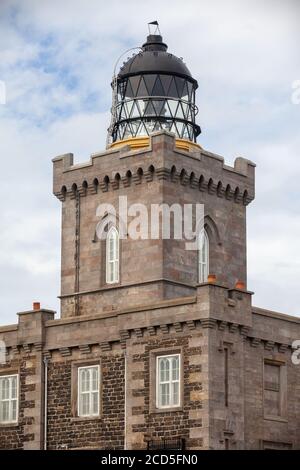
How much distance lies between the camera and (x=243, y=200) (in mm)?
58281

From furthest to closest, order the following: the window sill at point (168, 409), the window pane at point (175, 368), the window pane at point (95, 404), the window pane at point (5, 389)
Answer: the window pane at point (5, 389), the window pane at point (95, 404), the window pane at point (175, 368), the window sill at point (168, 409)

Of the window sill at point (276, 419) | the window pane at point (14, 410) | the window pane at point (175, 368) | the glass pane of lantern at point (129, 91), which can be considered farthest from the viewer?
the glass pane of lantern at point (129, 91)

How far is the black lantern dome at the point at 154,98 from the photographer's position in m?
57.7

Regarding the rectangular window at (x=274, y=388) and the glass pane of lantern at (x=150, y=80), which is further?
the glass pane of lantern at (x=150, y=80)

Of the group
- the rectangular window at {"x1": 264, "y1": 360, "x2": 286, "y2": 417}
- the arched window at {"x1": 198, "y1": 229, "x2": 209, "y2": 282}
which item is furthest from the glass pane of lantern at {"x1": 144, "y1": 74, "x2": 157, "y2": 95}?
the rectangular window at {"x1": 264, "y1": 360, "x2": 286, "y2": 417}

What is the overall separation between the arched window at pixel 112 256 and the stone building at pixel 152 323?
1.8 inches

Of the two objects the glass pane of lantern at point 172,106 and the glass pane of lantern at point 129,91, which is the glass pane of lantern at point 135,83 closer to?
the glass pane of lantern at point 129,91

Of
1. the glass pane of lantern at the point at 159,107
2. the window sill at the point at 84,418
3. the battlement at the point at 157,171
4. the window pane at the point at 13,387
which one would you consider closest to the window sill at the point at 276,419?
the window sill at the point at 84,418

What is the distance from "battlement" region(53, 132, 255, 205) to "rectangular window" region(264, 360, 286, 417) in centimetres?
721

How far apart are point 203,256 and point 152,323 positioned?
5.19m

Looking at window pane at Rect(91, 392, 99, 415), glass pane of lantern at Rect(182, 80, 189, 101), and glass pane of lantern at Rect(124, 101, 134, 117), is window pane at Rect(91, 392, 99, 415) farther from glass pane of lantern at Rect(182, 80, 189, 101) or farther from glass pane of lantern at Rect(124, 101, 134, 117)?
glass pane of lantern at Rect(182, 80, 189, 101)
